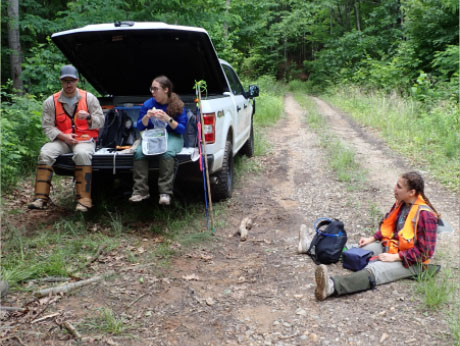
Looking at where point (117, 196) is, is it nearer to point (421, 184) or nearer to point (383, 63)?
point (421, 184)

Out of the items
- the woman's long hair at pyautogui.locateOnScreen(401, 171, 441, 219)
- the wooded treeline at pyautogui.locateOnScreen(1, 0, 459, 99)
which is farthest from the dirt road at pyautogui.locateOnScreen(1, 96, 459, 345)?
the wooded treeline at pyautogui.locateOnScreen(1, 0, 459, 99)

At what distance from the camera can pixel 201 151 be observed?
4.65 metres

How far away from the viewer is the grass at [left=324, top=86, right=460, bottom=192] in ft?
23.6

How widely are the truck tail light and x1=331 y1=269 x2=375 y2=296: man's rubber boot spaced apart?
220 cm

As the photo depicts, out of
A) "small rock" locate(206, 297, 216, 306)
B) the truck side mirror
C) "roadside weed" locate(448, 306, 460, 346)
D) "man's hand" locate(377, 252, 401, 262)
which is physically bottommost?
"small rock" locate(206, 297, 216, 306)

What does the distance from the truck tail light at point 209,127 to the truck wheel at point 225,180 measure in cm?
58

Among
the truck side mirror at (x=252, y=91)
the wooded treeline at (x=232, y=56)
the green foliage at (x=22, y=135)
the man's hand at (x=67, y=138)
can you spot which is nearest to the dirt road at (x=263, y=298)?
the man's hand at (x=67, y=138)

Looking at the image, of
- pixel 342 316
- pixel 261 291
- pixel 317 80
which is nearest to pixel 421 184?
pixel 342 316

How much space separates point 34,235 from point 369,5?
3021 cm

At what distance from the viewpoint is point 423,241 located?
331 centimetres

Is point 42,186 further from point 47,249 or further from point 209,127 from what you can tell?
point 209,127

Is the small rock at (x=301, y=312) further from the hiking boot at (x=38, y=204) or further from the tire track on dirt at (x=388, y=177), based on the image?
the hiking boot at (x=38, y=204)

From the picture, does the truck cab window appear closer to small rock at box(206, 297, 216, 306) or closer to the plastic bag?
the plastic bag

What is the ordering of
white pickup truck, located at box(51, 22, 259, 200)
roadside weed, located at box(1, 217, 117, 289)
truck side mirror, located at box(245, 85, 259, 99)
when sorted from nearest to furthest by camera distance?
roadside weed, located at box(1, 217, 117, 289) → white pickup truck, located at box(51, 22, 259, 200) → truck side mirror, located at box(245, 85, 259, 99)
